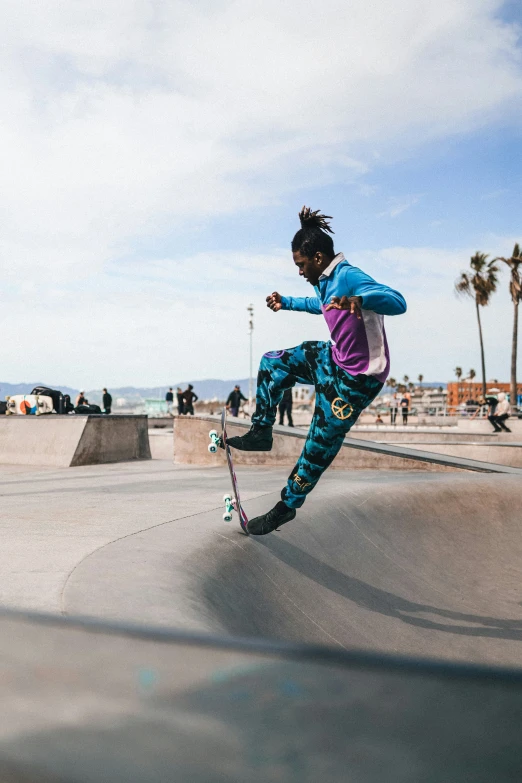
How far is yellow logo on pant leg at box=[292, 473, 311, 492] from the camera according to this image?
12.0ft

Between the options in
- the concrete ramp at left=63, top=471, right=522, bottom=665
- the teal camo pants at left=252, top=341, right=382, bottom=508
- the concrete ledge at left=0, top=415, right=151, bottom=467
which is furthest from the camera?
the concrete ledge at left=0, top=415, right=151, bottom=467

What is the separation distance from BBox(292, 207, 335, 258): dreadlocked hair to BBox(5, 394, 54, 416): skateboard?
12187 millimetres

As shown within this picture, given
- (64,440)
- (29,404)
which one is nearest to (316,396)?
(64,440)

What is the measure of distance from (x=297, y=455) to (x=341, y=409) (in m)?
7.04

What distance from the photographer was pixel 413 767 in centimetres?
105

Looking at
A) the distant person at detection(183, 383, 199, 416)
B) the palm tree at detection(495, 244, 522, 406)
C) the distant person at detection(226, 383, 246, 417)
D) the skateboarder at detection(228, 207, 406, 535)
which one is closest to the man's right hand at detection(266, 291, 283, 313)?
the skateboarder at detection(228, 207, 406, 535)

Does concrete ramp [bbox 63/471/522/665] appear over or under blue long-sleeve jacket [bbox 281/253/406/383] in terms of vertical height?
under

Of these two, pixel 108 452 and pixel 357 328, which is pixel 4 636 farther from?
pixel 108 452

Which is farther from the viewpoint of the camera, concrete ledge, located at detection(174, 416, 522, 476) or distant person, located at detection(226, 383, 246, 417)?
distant person, located at detection(226, 383, 246, 417)

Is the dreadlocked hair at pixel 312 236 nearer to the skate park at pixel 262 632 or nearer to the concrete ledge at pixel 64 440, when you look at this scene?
the skate park at pixel 262 632

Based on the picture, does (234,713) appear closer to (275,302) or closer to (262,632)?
(262,632)

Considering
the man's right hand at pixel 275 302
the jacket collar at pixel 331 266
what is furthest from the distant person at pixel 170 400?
the jacket collar at pixel 331 266

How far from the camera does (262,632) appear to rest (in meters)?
2.72

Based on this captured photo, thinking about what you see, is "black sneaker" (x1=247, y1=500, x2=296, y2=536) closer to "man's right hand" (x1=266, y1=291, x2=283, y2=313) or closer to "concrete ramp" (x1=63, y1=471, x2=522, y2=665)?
"concrete ramp" (x1=63, y1=471, x2=522, y2=665)
